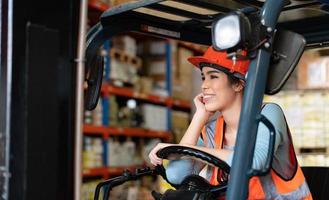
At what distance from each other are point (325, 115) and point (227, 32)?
469 centimetres

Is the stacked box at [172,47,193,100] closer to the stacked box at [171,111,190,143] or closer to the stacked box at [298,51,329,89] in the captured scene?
the stacked box at [171,111,190,143]

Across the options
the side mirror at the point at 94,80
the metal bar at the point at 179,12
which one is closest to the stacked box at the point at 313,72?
the metal bar at the point at 179,12

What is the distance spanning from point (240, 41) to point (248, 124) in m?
0.34

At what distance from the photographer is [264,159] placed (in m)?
2.41

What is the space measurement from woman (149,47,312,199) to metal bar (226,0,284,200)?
24cm

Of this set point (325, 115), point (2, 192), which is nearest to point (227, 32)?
point (2, 192)

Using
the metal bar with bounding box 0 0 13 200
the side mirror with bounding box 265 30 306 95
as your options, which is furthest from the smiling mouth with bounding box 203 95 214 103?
the metal bar with bounding box 0 0 13 200

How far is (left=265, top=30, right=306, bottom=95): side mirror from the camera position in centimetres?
232

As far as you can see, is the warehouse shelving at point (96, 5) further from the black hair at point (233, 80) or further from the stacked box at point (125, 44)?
the black hair at point (233, 80)

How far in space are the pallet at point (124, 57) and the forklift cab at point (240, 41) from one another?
4476 millimetres

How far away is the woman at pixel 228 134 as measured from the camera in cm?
272

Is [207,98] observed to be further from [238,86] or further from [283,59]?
[283,59]

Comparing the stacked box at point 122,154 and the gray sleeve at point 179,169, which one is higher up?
the gray sleeve at point 179,169

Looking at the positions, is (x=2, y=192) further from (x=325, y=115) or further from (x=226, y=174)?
(x=325, y=115)
